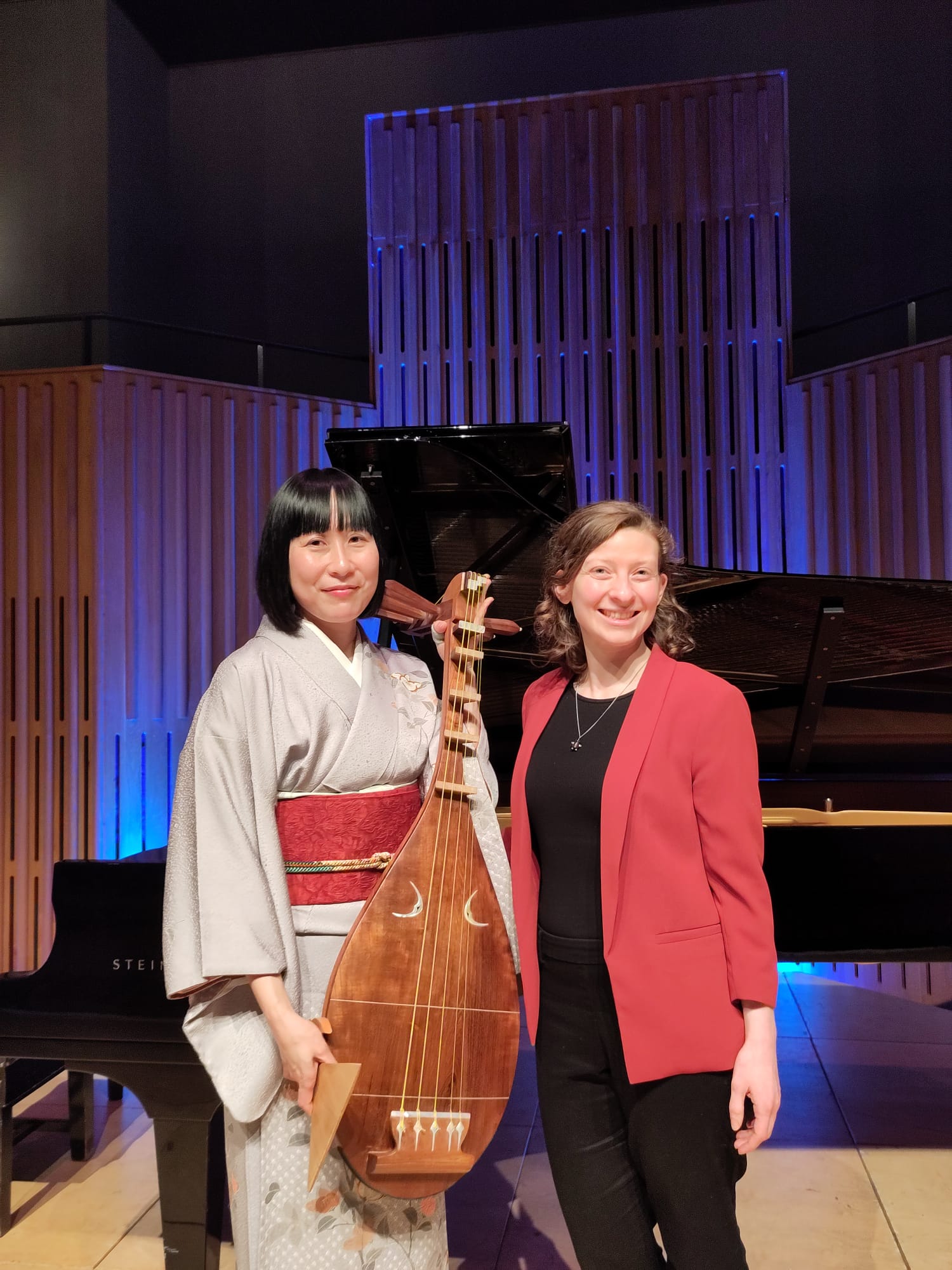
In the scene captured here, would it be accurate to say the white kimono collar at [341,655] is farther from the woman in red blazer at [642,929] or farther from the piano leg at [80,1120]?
the piano leg at [80,1120]

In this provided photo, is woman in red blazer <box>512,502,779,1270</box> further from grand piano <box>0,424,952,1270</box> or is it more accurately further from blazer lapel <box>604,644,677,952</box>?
grand piano <box>0,424,952,1270</box>

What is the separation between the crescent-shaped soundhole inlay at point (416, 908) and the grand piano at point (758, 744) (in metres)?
0.88

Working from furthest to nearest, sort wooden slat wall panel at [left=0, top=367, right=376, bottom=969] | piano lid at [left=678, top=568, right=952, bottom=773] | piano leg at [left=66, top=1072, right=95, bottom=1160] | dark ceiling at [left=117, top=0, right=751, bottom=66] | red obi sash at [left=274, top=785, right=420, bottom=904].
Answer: dark ceiling at [left=117, top=0, right=751, bottom=66] < wooden slat wall panel at [left=0, top=367, right=376, bottom=969] < piano leg at [left=66, top=1072, right=95, bottom=1160] < piano lid at [left=678, top=568, right=952, bottom=773] < red obi sash at [left=274, top=785, right=420, bottom=904]

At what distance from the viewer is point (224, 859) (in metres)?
1.36

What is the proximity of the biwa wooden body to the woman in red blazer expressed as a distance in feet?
0.25

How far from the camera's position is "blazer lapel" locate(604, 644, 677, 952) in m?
1.22

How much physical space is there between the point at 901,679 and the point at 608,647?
189 centimetres

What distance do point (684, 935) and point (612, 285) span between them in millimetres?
4112

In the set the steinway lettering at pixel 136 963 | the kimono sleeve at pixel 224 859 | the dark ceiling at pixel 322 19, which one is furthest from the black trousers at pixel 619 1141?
the dark ceiling at pixel 322 19

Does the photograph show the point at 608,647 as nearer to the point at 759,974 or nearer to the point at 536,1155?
the point at 759,974

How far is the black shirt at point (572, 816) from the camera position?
128 cm

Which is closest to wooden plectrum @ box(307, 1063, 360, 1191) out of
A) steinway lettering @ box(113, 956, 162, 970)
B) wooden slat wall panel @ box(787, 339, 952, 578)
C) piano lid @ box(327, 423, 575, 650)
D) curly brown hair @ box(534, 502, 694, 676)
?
curly brown hair @ box(534, 502, 694, 676)

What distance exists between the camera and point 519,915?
1.38 meters

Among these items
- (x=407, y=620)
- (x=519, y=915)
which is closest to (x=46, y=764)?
(x=407, y=620)
